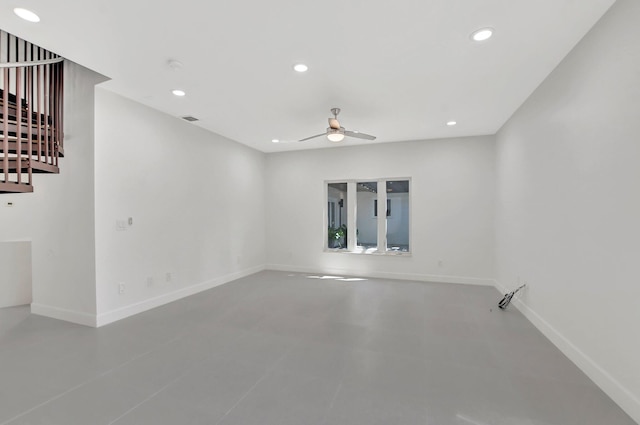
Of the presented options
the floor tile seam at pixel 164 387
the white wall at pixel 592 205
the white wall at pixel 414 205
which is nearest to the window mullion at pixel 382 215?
the white wall at pixel 414 205

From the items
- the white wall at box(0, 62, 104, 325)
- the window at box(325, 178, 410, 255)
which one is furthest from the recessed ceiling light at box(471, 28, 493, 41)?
the white wall at box(0, 62, 104, 325)

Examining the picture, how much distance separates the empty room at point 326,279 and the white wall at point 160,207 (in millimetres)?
32

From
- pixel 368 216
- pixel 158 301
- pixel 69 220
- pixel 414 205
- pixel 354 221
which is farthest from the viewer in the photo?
pixel 368 216

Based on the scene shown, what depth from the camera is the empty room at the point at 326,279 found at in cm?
197

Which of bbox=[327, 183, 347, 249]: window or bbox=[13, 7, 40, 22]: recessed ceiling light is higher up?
bbox=[13, 7, 40, 22]: recessed ceiling light

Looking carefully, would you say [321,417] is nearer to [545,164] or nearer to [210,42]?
[210,42]

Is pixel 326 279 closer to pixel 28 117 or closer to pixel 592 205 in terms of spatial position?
pixel 592 205

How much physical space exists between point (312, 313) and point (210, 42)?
126 inches

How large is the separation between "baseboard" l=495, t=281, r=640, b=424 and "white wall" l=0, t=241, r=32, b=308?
22.3 ft

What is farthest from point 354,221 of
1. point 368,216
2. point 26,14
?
point 26,14

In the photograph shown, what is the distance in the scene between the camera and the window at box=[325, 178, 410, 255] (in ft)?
19.5

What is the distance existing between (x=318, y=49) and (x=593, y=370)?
11.4 ft

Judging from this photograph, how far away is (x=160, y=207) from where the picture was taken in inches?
160

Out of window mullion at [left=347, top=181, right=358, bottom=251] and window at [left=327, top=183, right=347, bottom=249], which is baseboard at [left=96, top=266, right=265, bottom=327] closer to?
window at [left=327, top=183, right=347, bottom=249]
